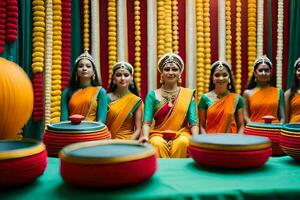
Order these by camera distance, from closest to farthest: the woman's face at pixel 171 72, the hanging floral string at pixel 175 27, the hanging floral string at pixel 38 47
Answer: the woman's face at pixel 171 72, the hanging floral string at pixel 38 47, the hanging floral string at pixel 175 27

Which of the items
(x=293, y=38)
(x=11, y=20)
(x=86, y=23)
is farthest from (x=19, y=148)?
(x=293, y=38)

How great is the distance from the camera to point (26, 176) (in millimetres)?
996

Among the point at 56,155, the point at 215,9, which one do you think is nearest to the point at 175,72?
the point at 215,9

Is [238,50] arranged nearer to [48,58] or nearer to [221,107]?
[221,107]

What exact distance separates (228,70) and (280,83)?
0.77 metres

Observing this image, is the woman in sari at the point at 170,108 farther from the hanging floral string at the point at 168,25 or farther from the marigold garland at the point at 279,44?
the marigold garland at the point at 279,44

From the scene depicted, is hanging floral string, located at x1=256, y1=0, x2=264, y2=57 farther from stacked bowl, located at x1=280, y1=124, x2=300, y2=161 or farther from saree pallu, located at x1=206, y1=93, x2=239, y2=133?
stacked bowl, located at x1=280, y1=124, x2=300, y2=161

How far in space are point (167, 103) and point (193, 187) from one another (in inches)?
76.0

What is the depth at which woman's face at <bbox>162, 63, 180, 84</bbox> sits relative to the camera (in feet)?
9.57

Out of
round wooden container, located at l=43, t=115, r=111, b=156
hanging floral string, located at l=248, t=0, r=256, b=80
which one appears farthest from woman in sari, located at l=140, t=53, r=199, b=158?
round wooden container, located at l=43, t=115, r=111, b=156

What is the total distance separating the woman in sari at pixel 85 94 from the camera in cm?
296

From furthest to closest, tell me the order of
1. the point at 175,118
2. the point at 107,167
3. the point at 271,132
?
the point at 175,118 < the point at 271,132 < the point at 107,167

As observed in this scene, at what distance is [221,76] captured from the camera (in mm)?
3008

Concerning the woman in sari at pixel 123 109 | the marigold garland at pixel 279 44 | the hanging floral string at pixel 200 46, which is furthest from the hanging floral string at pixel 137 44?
the marigold garland at pixel 279 44
